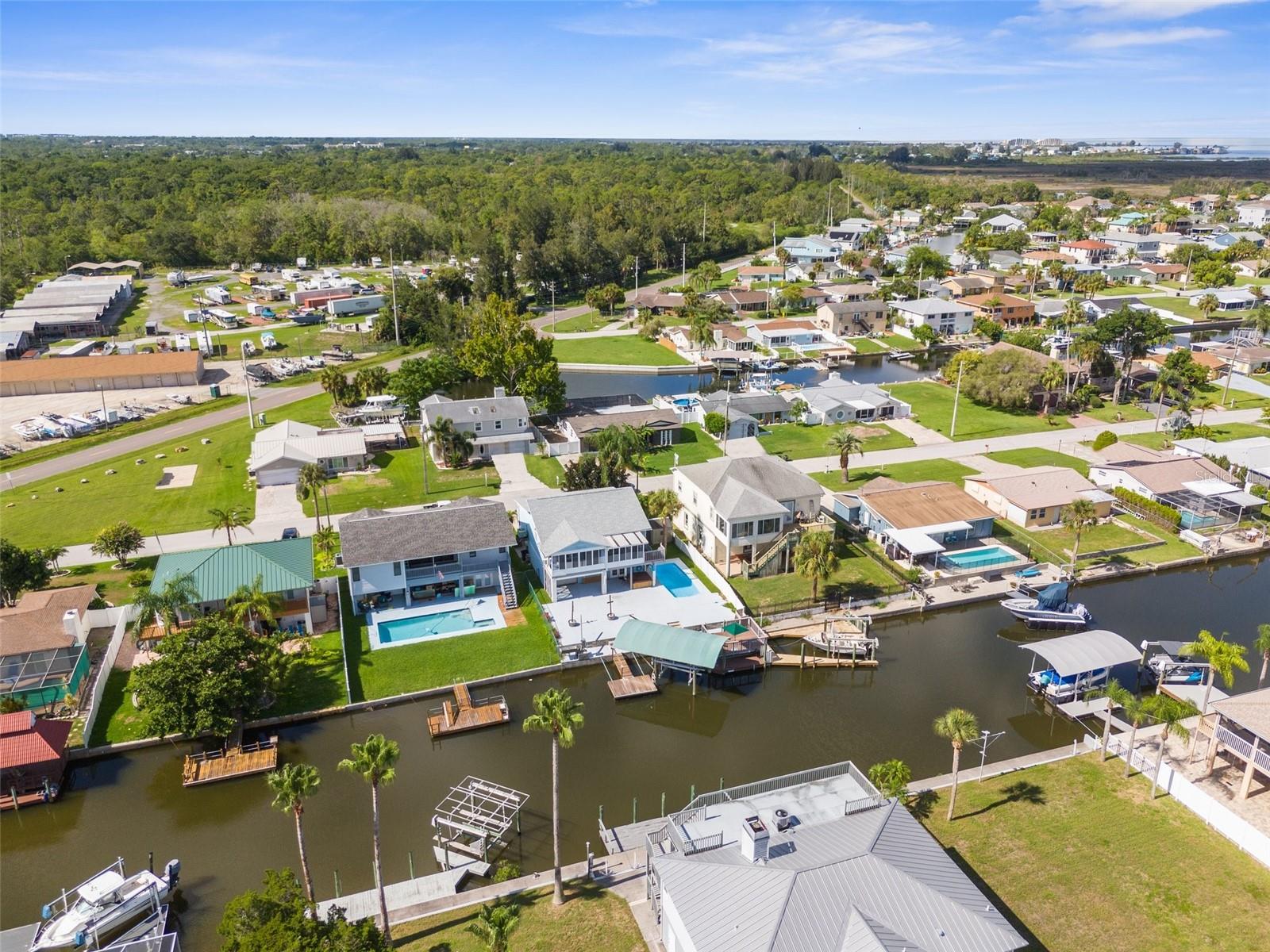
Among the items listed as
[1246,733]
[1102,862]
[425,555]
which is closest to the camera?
[1102,862]

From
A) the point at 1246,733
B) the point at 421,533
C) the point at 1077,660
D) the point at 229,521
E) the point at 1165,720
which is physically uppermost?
the point at 421,533

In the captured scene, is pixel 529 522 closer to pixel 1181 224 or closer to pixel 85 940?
pixel 85 940

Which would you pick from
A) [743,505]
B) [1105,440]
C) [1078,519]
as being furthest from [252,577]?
[1105,440]

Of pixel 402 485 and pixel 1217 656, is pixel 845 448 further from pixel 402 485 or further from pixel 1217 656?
pixel 402 485

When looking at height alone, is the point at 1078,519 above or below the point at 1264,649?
above

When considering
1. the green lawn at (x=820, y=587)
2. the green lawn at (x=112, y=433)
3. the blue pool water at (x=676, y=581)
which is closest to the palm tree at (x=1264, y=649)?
the green lawn at (x=820, y=587)

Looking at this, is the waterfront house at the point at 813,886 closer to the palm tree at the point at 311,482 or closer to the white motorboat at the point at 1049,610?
the white motorboat at the point at 1049,610

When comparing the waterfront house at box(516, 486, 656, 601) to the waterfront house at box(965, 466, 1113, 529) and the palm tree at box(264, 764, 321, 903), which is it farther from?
the waterfront house at box(965, 466, 1113, 529)
